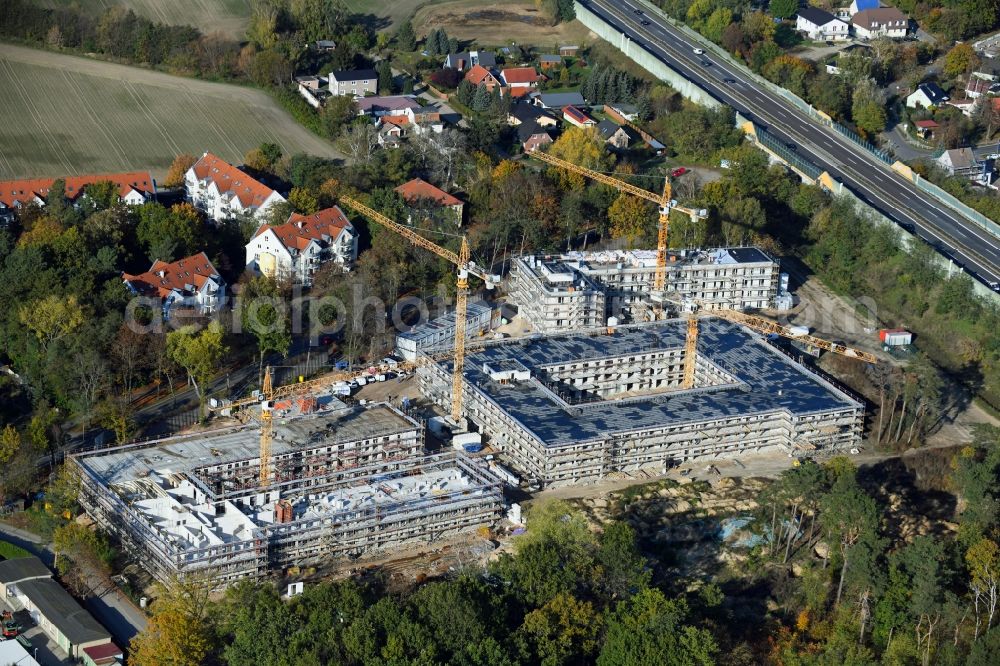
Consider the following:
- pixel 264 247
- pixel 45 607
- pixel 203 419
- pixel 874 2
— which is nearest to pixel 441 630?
pixel 45 607

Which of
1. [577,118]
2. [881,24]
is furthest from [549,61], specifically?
[881,24]

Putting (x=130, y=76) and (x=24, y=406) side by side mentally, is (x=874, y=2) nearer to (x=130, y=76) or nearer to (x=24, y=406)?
(x=130, y=76)

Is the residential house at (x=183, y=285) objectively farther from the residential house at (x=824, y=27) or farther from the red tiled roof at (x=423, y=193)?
the residential house at (x=824, y=27)

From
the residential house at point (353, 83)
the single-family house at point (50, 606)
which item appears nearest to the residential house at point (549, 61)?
the residential house at point (353, 83)

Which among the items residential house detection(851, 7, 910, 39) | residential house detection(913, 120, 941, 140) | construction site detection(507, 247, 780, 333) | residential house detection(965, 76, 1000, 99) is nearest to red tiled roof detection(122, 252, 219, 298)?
construction site detection(507, 247, 780, 333)

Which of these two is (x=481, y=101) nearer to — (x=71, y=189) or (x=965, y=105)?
(x=71, y=189)

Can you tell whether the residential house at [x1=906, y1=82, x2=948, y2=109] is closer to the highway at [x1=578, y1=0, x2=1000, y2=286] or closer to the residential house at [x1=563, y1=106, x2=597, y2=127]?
the highway at [x1=578, y1=0, x2=1000, y2=286]
